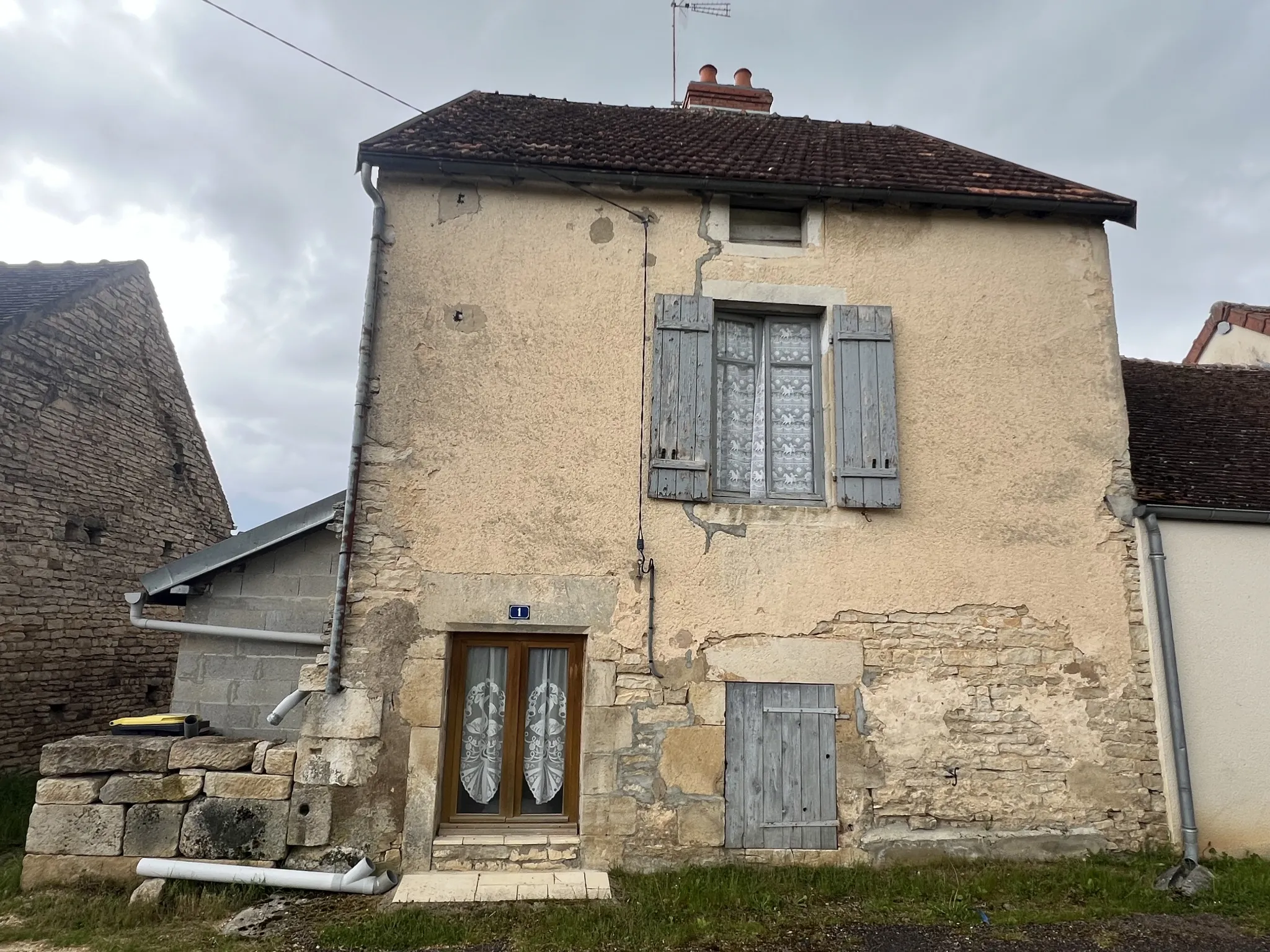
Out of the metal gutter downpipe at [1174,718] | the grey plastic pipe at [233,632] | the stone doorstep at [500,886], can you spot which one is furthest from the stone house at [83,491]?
the metal gutter downpipe at [1174,718]

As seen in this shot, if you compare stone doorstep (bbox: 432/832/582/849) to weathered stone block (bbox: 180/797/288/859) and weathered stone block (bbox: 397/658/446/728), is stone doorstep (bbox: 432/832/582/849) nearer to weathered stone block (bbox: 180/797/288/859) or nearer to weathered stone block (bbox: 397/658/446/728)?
weathered stone block (bbox: 397/658/446/728)

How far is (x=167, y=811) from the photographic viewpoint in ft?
14.7

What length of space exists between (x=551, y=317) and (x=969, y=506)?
3304mm

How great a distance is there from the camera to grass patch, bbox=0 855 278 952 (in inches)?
151

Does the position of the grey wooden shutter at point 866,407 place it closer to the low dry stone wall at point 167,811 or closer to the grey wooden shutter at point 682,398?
the grey wooden shutter at point 682,398

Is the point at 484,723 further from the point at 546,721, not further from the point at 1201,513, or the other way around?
the point at 1201,513

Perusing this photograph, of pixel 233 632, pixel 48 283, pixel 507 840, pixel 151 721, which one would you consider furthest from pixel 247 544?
pixel 48 283

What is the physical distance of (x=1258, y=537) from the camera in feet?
17.4

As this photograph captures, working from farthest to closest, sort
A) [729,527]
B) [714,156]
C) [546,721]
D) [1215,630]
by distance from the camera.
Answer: [714,156]
[1215,630]
[729,527]
[546,721]

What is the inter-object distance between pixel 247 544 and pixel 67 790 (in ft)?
6.21

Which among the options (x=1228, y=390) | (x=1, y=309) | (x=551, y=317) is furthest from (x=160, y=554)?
(x=1228, y=390)

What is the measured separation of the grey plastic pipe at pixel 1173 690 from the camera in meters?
4.81

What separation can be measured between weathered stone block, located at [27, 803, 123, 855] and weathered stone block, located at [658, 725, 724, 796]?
3395 mm

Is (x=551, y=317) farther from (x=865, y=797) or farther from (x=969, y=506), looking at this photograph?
(x=865, y=797)
